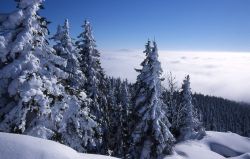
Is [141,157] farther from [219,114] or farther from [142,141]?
[219,114]

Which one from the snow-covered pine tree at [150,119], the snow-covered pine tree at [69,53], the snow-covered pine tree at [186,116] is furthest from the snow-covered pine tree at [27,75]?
the snow-covered pine tree at [186,116]

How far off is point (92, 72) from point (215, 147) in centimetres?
2134

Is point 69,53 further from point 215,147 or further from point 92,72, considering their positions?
point 215,147

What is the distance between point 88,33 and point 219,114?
17189 cm

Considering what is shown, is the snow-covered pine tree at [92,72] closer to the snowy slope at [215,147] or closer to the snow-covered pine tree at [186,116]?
the snowy slope at [215,147]

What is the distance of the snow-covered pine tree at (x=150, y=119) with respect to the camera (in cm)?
2594

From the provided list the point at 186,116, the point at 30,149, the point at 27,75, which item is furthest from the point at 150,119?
the point at 186,116

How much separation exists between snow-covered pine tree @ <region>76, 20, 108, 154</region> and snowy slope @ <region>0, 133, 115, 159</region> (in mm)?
19352

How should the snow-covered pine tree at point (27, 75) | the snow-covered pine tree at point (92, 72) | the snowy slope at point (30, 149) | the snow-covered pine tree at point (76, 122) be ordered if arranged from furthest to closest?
the snow-covered pine tree at point (92, 72), the snow-covered pine tree at point (76, 122), the snow-covered pine tree at point (27, 75), the snowy slope at point (30, 149)

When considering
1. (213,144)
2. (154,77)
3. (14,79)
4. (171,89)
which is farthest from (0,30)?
(213,144)

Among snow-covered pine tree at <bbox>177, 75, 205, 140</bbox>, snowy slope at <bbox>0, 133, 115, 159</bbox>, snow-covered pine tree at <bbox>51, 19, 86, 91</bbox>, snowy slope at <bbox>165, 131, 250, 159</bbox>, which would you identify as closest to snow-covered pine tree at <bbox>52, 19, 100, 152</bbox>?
snowy slope at <bbox>0, 133, 115, 159</bbox>

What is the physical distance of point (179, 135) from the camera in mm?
44969

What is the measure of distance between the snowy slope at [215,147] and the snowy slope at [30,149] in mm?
24259

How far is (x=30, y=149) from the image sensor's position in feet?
25.4
